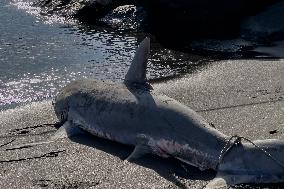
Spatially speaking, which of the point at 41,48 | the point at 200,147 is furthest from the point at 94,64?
the point at 200,147

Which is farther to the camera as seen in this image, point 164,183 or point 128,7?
point 128,7

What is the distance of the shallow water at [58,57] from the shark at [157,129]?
2187mm

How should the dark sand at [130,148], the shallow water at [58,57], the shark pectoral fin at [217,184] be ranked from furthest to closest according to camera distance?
the shallow water at [58,57], the dark sand at [130,148], the shark pectoral fin at [217,184]

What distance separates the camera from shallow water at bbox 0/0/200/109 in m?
9.74

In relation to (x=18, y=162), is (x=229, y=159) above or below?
above

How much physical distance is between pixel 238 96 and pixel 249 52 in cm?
369

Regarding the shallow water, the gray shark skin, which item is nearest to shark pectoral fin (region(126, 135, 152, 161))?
Answer: the gray shark skin

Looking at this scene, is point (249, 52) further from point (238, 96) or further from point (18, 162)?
point (18, 162)

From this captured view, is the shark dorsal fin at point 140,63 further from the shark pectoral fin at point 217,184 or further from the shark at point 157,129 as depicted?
the shark pectoral fin at point 217,184

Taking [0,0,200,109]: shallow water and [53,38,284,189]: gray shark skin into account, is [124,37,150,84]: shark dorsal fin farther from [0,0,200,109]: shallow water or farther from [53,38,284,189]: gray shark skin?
[0,0,200,109]: shallow water

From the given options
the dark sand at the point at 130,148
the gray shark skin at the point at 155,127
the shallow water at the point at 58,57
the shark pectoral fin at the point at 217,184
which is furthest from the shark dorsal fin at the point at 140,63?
the shallow water at the point at 58,57

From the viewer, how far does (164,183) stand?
5.14 m

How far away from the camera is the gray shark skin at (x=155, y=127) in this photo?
4.87 metres

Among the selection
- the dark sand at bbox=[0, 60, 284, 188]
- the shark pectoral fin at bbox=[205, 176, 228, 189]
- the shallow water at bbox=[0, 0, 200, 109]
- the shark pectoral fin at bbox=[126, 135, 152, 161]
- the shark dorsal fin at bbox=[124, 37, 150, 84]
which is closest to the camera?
the shark pectoral fin at bbox=[205, 176, 228, 189]
